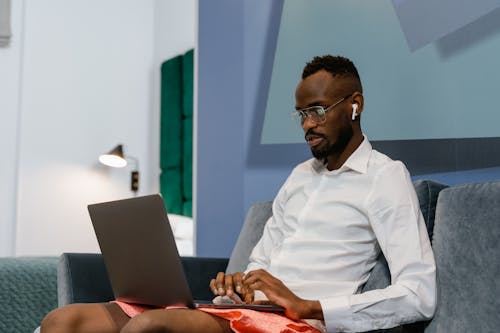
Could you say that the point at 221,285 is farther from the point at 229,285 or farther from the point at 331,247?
the point at 331,247

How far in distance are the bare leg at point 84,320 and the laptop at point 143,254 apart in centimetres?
6

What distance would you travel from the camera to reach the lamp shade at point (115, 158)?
4.99 meters

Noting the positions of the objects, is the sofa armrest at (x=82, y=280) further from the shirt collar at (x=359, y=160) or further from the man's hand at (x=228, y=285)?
the shirt collar at (x=359, y=160)

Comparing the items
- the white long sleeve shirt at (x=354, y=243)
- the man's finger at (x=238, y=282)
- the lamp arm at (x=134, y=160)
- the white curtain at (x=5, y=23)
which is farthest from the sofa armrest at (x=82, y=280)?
the white curtain at (x=5, y=23)

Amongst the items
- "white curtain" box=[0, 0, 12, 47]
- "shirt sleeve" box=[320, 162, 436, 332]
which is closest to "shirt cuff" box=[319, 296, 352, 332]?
"shirt sleeve" box=[320, 162, 436, 332]

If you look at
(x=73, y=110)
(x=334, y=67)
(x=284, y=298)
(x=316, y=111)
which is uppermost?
(x=73, y=110)

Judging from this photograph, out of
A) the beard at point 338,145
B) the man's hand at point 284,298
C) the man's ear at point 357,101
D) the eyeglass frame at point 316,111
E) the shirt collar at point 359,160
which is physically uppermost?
the man's ear at point 357,101

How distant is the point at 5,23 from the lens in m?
5.16

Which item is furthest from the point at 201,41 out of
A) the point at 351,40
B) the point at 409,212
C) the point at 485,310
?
the point at 485,310

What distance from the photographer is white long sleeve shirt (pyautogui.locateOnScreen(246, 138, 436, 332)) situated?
146 centimetres

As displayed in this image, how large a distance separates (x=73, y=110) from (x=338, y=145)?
377cm

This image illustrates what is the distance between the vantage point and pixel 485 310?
134cm

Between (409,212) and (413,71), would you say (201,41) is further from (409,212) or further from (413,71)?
(409,212)

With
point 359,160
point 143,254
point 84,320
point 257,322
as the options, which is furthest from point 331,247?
point 84,320
